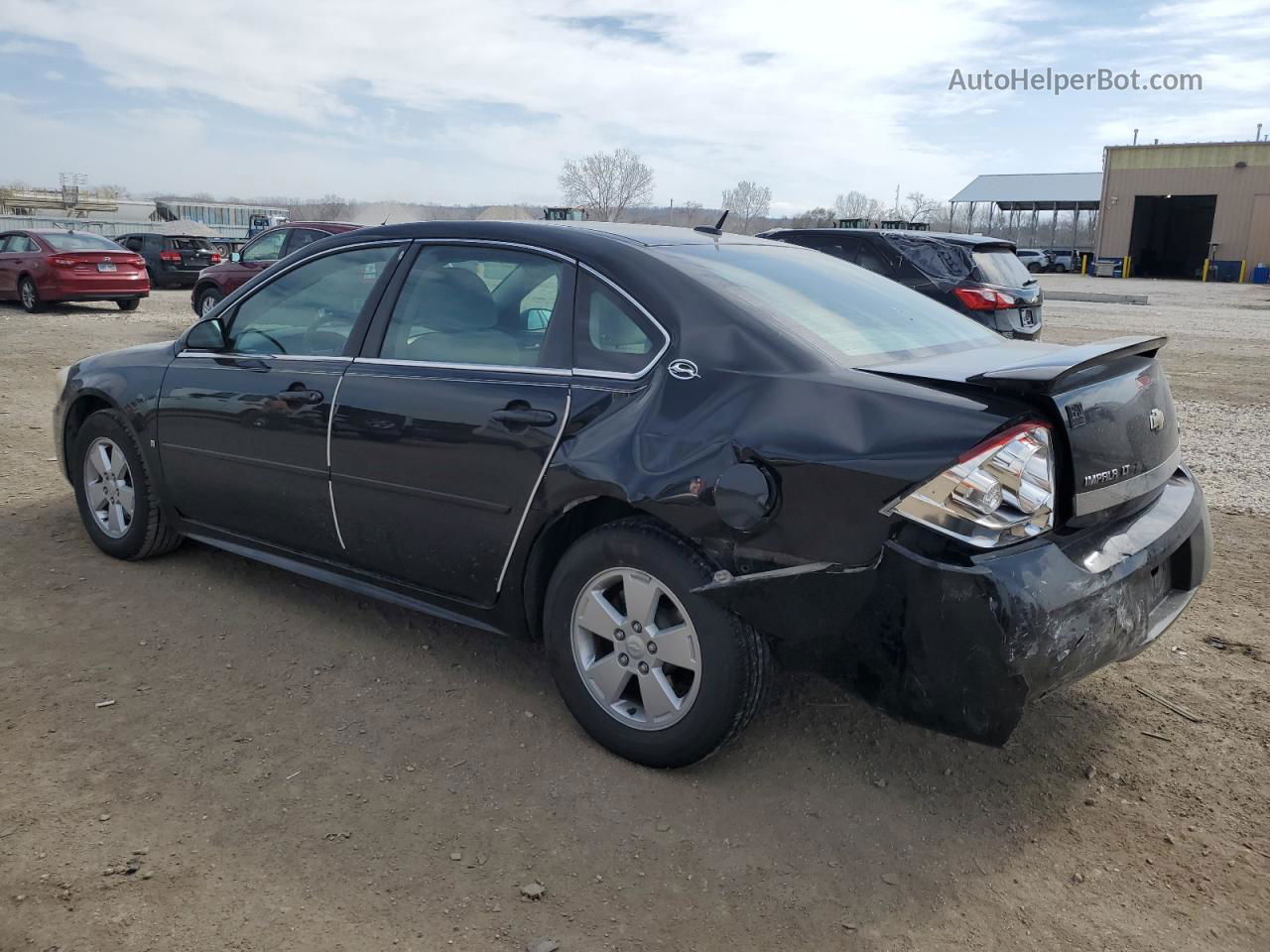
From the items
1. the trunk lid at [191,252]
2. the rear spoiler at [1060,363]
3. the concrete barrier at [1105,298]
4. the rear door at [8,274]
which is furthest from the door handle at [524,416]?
the concrete barrier at [1105,298]

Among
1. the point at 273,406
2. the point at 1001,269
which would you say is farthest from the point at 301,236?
the point at 273,406

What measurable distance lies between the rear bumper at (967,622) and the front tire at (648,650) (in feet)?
0.39

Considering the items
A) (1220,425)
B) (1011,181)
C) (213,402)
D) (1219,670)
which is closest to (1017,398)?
(1219,670)

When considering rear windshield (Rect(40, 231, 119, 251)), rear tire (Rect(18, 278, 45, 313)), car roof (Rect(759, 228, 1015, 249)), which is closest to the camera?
car roof (Rect(759, 228, 1015, 249))

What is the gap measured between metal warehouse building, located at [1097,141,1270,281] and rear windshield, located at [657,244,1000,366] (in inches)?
1941

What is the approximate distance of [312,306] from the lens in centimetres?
409

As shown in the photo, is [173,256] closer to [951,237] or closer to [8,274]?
[8,274]

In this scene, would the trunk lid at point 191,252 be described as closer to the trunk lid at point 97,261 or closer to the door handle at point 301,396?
the trunk lid at point 97,261

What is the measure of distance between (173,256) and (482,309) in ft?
82.5

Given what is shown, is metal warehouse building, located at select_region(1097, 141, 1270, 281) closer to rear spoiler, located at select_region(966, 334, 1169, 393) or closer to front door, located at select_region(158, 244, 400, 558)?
rear spoiler, located at select_region(966, 334, 1169, 393)

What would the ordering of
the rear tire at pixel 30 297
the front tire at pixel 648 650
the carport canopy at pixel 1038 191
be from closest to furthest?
the front tire at pixel 648 650
the rear tire at pixel 30 297
the carport canopy at pixel 1038 191

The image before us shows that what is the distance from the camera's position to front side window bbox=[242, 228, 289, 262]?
53.1ft

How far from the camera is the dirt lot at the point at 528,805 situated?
96.7 inches

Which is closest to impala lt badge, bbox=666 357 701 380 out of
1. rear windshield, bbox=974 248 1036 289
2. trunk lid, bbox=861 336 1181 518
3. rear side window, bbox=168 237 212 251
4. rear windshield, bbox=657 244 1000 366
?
rear windshield, bbox=657 244 1000 366
